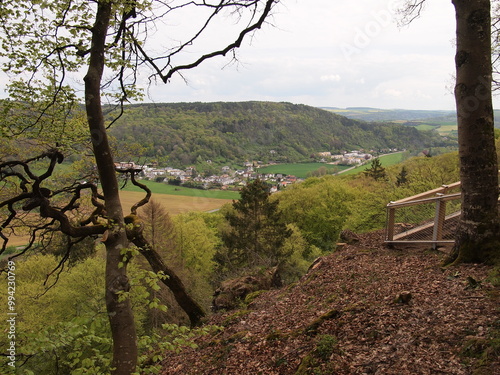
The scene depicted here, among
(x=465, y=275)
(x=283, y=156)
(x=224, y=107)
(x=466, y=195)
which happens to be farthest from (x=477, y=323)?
(x=224, y=107)

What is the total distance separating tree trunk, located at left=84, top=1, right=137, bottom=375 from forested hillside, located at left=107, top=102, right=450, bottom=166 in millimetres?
62483

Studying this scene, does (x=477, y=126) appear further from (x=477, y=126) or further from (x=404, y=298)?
(x=404, y=298)

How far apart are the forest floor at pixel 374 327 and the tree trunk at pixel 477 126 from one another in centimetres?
66

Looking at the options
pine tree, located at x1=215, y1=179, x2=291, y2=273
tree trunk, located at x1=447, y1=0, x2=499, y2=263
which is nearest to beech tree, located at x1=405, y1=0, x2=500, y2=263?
tree trunk, located at x1=447, y1=0, x2=499, y2=263

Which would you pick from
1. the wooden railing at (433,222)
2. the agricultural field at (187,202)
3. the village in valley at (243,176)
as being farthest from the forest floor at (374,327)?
the agricultural field at (187,202)

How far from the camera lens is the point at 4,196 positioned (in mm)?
6219

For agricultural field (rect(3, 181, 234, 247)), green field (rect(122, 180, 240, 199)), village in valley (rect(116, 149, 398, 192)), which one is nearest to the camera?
agricultural field (rect(3, 181, 234, 247))

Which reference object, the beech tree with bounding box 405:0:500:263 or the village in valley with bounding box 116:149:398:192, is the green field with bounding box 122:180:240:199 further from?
the beech tree with bounding box 405:0:500:263

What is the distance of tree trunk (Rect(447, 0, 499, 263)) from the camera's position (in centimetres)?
474

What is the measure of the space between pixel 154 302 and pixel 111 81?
3391 mm

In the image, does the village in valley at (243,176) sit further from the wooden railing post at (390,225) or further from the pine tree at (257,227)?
the wooden railing post at (390,225)

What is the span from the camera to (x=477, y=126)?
487cm

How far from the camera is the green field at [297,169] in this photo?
78.4 meters

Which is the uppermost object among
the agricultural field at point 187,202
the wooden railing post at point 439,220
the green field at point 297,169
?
the wooden railing post at point 439,220
